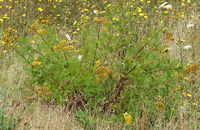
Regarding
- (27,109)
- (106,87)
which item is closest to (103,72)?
(106,87)

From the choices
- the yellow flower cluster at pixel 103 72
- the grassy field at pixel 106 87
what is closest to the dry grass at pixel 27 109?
the grassy field at pixel 106 87

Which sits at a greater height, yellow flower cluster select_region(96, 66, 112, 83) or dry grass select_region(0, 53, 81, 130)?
yellow flower cluster select_region(96, 66, 112, 83)

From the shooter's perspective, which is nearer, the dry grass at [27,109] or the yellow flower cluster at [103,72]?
the dry grass at [27,109]

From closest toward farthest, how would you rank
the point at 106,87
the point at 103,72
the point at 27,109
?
the point at 103,72, the point at 27,109, the point at 106,87

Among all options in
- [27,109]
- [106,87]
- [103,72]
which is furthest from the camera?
[106,87]

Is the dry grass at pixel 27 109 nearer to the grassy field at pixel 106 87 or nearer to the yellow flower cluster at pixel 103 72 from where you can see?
the grassy field at pixel 106 87

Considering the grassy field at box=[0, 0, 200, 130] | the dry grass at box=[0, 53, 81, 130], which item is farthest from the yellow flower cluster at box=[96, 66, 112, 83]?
the dry grass at box=[0, 53, 81, 130]

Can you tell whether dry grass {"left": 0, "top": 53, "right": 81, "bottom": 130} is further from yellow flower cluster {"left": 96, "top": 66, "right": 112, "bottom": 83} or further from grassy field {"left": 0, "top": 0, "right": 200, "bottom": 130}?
yellow flower cluster {"left": 96, "top": 66, "right": 112, "bottom": 83}

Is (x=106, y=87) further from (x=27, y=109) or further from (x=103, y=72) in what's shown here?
(x=27, y=109)

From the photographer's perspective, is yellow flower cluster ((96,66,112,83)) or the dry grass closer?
the dry grass

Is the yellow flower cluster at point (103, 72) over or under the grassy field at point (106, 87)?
over

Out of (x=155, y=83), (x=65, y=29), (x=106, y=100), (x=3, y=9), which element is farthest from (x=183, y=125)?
(x=3, y=9)

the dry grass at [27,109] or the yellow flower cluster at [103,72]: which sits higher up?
the yellow flower cluster at [103,72]

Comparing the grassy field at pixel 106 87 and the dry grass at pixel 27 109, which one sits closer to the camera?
the dry grass at pixel 27 109
